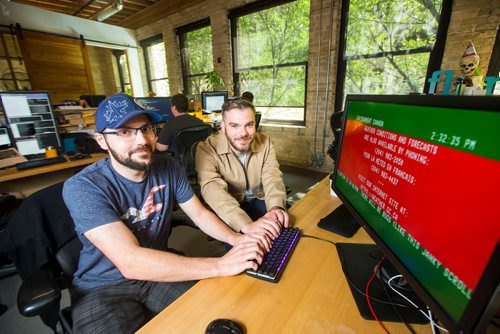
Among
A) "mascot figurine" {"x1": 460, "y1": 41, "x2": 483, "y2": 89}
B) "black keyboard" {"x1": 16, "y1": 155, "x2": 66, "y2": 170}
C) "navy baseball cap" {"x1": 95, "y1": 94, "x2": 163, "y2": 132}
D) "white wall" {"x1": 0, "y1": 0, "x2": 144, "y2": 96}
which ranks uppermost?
"white wall" {"x1": 0, "y1": 0, "x2": 144, "y2": 96}

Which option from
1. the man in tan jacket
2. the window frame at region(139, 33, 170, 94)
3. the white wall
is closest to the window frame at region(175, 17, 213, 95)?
the window frame at region(139, 33, 170, 94)

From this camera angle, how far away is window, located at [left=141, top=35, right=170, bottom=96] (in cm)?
624

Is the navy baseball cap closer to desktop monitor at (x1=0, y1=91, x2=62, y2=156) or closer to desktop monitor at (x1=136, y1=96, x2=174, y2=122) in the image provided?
desktop monitor at (x1=0, y1=91, x2=62, y2=156)

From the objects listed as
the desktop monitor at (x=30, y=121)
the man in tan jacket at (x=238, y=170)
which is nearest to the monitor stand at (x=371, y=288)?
the man in tan jacket at (x=238, y=170)

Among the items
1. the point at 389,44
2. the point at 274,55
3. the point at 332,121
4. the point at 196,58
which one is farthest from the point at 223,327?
the point at 196,58

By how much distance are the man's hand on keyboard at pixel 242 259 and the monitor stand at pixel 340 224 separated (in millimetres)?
329

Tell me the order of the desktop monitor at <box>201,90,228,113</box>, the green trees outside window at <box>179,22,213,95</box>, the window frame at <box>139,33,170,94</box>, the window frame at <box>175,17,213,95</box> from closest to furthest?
the desktop monitor at <box>201,90,228,113</box>
the window frame at <box>175,17,213,95</box>
the green trees outside window at <box>179,22,213,95</box>
the window frame at <box>139,33,170,94</box>

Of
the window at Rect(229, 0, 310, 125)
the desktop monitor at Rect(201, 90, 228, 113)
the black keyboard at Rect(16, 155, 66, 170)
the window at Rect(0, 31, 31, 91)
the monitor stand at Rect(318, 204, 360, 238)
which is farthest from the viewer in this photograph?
the window at Rect(0, 31, 31, 91)

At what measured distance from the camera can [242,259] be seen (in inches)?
30.0

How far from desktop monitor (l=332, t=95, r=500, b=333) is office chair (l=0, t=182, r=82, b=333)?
1062 mm

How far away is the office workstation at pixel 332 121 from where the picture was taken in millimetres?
435

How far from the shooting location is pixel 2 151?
6.77 feet

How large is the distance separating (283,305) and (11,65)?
6.74m

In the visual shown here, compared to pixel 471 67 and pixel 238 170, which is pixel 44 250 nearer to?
pixel 238 170
